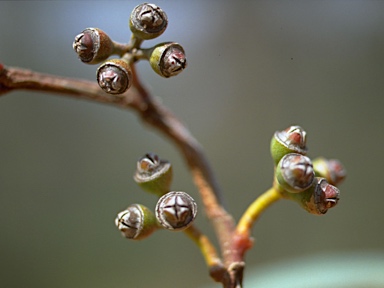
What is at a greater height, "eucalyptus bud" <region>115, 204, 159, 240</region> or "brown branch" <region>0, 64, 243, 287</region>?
"brown branch" <region>0, 64, 243, 287</region>

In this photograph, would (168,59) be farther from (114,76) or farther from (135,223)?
(135,223)

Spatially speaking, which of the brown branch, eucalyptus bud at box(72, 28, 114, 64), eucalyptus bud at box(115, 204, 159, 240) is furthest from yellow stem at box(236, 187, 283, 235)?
eucalyptus bud at box(72, 28, 114, 64)

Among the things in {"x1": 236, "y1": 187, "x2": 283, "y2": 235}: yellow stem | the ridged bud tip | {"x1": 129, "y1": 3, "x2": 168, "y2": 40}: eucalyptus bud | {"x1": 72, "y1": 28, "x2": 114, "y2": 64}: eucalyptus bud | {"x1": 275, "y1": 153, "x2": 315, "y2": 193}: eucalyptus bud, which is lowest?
{"x1": 275, "y1": 153, "x2": 315, "y2": 193}: eucalyptus bud

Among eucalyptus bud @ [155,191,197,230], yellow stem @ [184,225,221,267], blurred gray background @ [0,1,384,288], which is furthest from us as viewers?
blurred gray background @ [0,1,384,288]

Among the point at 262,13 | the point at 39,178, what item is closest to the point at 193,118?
the point at 262,13

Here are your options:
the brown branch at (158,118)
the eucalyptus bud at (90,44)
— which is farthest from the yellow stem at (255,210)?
the eucalyptus bud at (90,44)

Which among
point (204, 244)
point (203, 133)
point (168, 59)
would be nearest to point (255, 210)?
point (204, 244)

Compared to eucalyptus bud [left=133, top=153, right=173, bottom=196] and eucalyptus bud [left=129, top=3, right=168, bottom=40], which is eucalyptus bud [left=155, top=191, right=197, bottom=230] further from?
eucalyptus bud [left=129, top=3, right=168, bottom=40]

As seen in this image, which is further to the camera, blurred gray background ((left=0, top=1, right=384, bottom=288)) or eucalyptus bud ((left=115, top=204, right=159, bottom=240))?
blurred gray background ((left=0, top=1, right=384, bottom=288))
